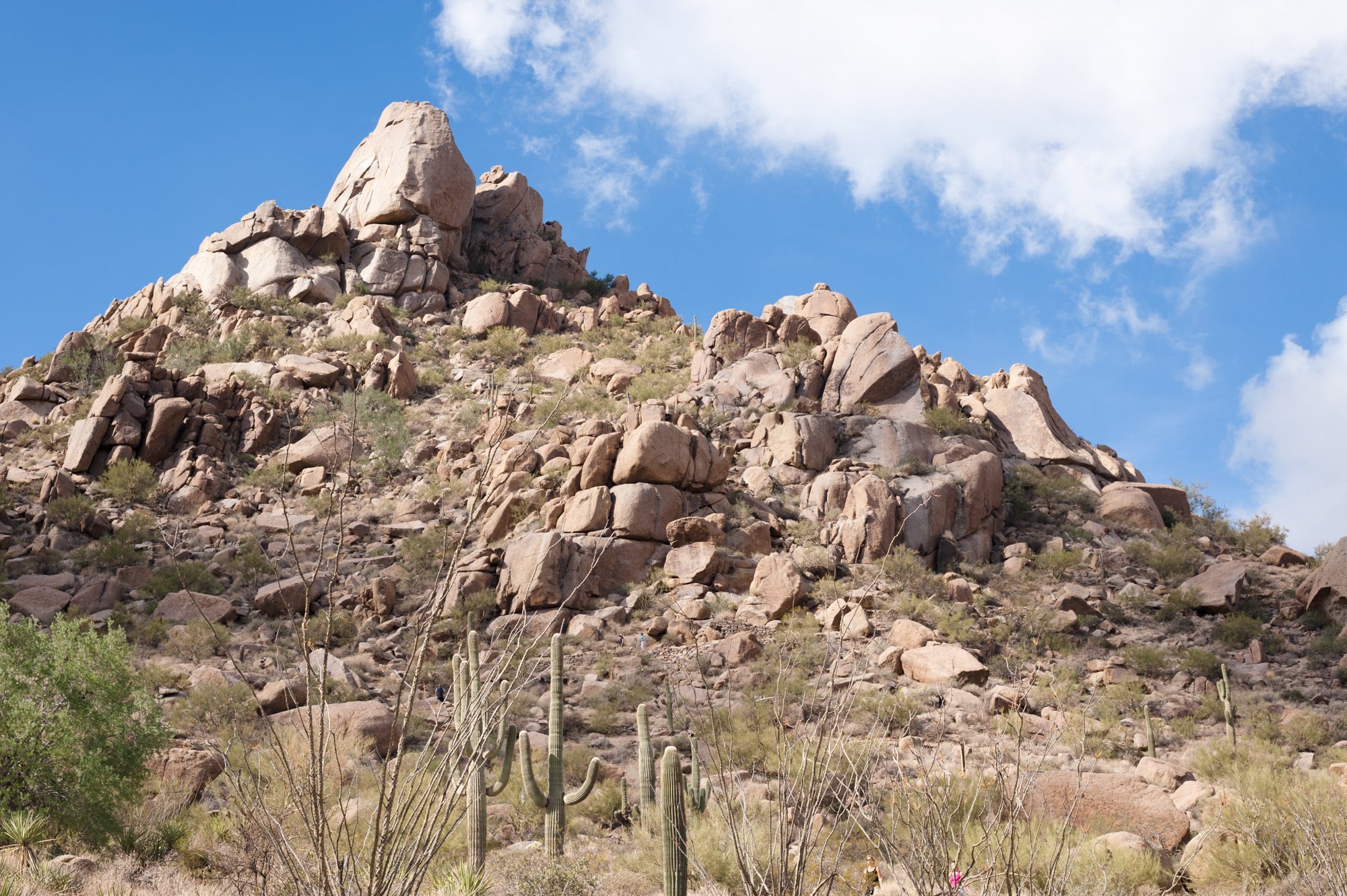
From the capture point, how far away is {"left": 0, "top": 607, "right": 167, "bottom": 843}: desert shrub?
998 centimetres

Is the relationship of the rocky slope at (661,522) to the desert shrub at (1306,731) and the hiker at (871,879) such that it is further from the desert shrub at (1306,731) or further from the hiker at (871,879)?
the hiker at (871,879)

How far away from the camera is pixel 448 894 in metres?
8.00

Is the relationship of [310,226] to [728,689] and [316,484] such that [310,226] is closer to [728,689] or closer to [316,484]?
[316,484]

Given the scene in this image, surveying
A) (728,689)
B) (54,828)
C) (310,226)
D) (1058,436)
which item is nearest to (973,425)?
(1058,436)

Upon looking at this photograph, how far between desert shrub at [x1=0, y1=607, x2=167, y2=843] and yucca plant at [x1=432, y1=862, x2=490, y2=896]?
4147 millimetres

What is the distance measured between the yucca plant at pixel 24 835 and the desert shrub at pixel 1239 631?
1938cm

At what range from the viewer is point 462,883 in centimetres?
809

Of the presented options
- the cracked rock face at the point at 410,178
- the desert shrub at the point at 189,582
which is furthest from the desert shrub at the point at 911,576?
the cracked rock face at the point at 410,178

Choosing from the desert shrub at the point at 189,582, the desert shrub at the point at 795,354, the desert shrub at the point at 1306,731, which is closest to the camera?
the desert shrub at the point at 1306,731

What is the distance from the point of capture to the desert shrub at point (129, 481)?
78.6 ft

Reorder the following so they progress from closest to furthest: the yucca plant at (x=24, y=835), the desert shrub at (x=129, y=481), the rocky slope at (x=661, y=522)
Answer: the yucca plant at (x=24, y=835) < the rocky slope at (x=661, y=522) < the desert shrub at (x=129, y=481)

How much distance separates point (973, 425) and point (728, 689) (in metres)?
13.5

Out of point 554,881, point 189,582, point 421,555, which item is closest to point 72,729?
point 554,881

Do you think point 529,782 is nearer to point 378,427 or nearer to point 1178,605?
point 1178,605
